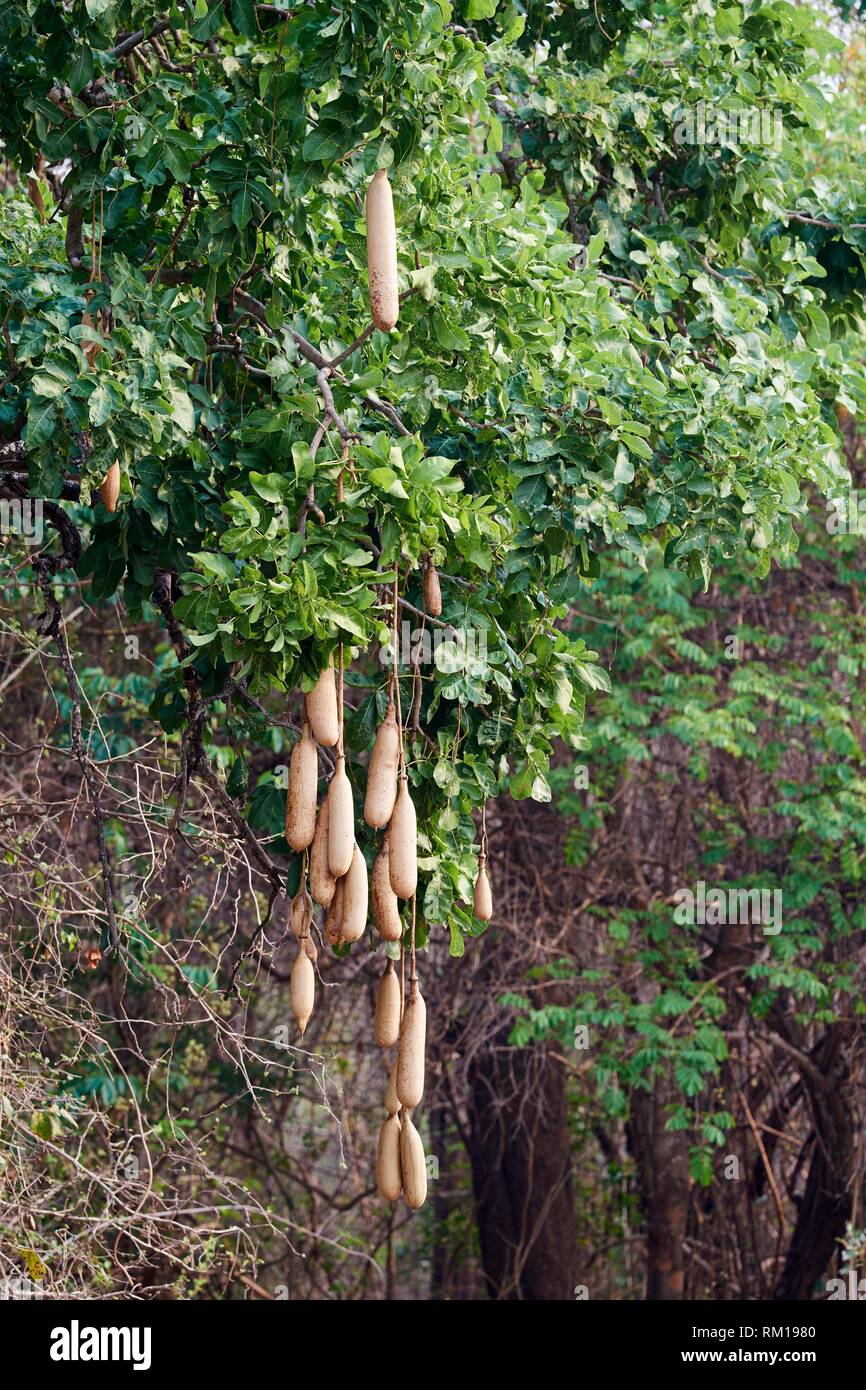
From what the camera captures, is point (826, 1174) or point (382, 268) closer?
point (382, 268)

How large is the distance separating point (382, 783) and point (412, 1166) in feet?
1.64

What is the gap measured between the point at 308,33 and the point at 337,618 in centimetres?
84

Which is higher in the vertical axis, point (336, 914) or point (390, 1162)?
point (336, 914)

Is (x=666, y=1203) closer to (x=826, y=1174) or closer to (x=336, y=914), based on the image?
(x=826, y=1174)

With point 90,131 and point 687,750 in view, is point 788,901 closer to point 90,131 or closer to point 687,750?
point 687,750

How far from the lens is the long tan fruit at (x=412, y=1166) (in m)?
1.92

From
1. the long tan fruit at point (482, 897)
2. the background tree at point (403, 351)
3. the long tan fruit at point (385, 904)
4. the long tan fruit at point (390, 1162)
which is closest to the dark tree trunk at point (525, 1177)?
the background tree at point (403, 351)

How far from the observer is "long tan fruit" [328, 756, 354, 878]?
70.1 inches

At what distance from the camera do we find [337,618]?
196cm

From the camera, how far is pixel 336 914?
1.84 metres

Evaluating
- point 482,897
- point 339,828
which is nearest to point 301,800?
point 339,828

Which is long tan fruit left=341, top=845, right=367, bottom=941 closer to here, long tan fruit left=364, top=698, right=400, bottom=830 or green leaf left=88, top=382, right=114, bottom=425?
long tan fruit left=364, top=698, right=400, bottom=830

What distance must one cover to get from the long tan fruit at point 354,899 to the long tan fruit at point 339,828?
1 centimetres

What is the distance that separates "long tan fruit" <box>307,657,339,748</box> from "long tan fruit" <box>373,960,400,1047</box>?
1.07ft
